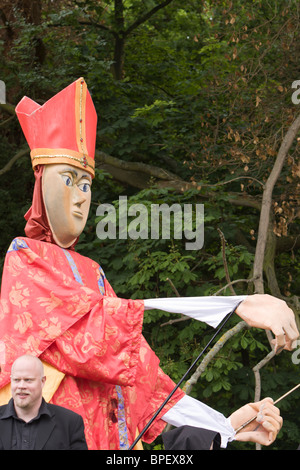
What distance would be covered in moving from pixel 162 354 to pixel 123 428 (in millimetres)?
3096

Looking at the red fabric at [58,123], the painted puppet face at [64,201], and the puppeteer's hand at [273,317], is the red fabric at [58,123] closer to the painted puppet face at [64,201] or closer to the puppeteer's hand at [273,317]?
the painted puppet face at [64,201]

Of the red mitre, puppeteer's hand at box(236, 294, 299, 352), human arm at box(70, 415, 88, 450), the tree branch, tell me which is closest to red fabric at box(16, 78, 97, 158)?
the red mitre

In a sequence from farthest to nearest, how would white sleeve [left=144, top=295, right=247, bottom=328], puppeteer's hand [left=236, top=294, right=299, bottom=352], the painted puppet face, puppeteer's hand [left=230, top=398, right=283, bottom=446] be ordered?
the painted puppet face, puppeteer's hand [left=230, top=398, right=283, bottom=446], white sleeve [left=144, top=295, right=247, bottom=328], puppeteer's hand [left=236, top=294, right=299, bottom=352]

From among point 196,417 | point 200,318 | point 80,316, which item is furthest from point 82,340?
point 196,417

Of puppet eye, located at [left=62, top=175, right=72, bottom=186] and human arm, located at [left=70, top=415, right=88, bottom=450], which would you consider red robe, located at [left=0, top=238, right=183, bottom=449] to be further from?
human arm, located at [left=70, top=415, right=88, bottom=450]

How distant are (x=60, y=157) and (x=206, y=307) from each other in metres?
1.10

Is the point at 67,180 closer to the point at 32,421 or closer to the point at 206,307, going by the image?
→ the point at 206,307

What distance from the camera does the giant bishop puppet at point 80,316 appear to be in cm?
326

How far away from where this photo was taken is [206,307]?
3.21 meters

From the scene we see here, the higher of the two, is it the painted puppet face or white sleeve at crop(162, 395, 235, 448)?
the painted puppet face

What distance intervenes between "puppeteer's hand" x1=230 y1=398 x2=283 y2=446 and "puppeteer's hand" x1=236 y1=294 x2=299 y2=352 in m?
0.39

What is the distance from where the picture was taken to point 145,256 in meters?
6.80

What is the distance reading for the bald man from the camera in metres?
2.71
